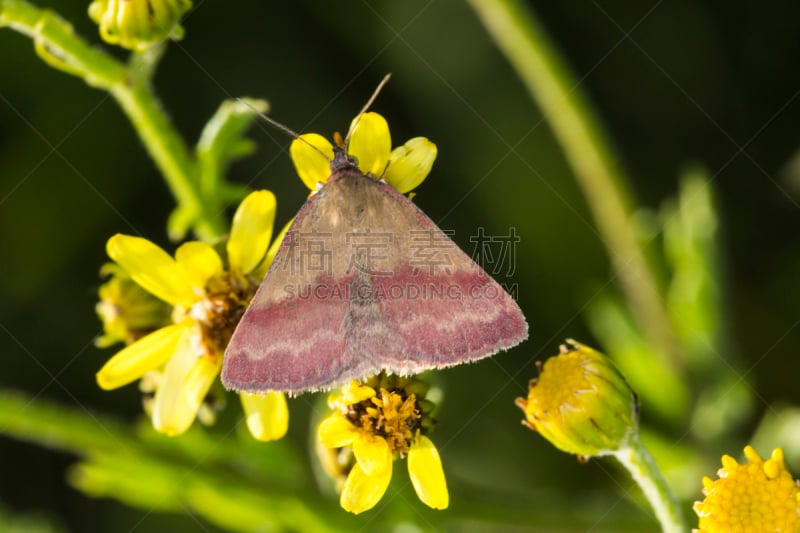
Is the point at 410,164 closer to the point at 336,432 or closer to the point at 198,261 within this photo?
the point at 198,261

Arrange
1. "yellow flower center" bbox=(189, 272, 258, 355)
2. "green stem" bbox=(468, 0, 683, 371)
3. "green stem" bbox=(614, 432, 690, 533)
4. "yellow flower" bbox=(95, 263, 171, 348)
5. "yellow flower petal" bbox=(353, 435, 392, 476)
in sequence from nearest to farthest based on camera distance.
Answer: "green stem" bbox=(614, 432, 690, 533) < "yellow flower petal" bbox=(353, 435, 392, 476) < "yellow flower center" bbox=(189, 272, 258, 355) < "yellow flower" bbox=(95, 263, 171, 348) < "green stem" bbox=(468, 0, 683, 371)

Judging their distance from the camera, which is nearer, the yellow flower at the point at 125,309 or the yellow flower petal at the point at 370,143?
the yellow flower petal at the point at 370,143

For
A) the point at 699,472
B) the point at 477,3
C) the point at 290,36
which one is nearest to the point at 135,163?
the point at 290,36

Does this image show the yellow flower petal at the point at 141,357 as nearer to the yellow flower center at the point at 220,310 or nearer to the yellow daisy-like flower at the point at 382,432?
the yellow flower center at the point at 220,310

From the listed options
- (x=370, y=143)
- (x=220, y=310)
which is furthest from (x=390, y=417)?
(x=370, y=143)

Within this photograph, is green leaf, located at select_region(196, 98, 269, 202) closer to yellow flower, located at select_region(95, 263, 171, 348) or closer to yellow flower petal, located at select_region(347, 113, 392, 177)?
yellow flower petal, located at select_region(347, 113, 392, 177)

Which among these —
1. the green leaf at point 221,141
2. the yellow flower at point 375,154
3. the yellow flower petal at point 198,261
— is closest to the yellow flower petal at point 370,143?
the yellow flower at point 375,154

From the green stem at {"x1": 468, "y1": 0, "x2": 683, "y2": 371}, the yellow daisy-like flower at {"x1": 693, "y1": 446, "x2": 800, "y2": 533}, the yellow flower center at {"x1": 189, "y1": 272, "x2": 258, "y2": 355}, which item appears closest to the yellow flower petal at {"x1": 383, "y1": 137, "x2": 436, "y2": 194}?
the yellow flower center at {"x1": 189, "y1": 272, "x2": 258, "y2": 355}
